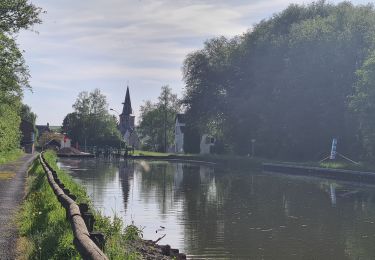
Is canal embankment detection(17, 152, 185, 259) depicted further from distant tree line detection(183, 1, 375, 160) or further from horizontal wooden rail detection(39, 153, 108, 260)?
distant tree line detection(183, 1, 375, 160)

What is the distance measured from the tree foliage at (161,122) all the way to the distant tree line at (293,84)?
186ft

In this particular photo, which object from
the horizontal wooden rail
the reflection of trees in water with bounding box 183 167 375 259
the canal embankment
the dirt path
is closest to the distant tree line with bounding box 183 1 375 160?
the reflection of trees in water with bounding box 183 167 375 259

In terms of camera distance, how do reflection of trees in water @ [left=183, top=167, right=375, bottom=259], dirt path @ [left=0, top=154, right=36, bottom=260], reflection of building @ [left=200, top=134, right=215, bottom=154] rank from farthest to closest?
reflection of building @ [left=200, top=134, right=215, bottom=154], reflection of trees in water @ [left=183, top=167, right=375, bottom=259], dirt path @ [left=0, top=154, right=36, bottom=260]

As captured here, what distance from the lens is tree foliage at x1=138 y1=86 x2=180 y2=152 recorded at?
148 m

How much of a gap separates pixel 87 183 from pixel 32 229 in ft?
91.6

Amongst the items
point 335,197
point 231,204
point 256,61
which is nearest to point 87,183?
point 231,204

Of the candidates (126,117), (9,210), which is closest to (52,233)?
(9,210)

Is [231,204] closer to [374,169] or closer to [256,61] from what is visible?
[374,169]

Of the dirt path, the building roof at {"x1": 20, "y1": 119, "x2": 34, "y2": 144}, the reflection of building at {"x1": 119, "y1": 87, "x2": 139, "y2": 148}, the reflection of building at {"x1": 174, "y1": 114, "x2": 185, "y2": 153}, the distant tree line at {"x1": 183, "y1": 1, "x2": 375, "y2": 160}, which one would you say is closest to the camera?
the dirt path

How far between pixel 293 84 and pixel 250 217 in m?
43.3

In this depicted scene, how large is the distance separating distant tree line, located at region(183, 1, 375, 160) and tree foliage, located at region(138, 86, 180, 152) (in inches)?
2234

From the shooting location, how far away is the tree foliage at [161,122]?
14825 cm

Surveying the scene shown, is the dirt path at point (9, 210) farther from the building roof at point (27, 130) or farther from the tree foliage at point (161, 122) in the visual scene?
the tree foliage at point (161, 122)

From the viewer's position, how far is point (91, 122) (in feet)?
495
